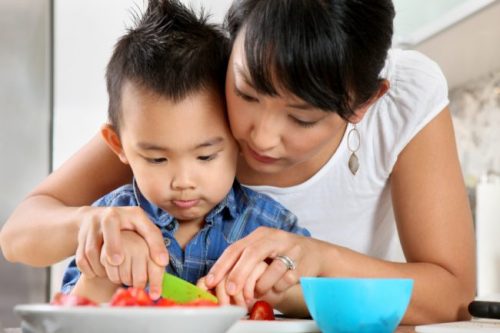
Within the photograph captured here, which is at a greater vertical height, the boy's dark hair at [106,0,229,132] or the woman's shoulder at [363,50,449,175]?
the boy's dark hair at [106,0,229,132]

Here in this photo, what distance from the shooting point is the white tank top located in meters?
1.60

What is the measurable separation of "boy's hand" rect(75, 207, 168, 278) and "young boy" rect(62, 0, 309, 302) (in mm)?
92

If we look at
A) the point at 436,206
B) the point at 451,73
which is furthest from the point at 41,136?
the point at 436,206

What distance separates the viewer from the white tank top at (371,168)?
5.26ft

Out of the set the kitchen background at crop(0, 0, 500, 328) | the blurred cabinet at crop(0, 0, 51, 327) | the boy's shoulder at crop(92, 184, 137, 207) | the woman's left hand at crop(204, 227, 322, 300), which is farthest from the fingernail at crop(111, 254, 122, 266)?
the blurred cabinet at crop(0, 0, 51, 327)

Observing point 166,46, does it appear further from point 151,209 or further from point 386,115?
point 386,115

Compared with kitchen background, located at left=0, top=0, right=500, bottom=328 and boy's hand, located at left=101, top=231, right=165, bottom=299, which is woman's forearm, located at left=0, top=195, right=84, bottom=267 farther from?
kitchen background, located at left=0, top=0, right=500, bottom=328

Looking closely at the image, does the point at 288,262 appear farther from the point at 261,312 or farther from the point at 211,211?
the point at 211,211

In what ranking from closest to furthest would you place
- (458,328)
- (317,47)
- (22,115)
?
(458,328) < (317,47) < (22,115)

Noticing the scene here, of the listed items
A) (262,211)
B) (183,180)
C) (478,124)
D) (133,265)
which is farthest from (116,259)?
(478,124)

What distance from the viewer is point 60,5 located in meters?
3.35

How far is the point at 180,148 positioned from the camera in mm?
1374

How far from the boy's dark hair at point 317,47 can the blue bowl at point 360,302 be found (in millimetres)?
334

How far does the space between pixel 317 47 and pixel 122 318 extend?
22.0 inches
